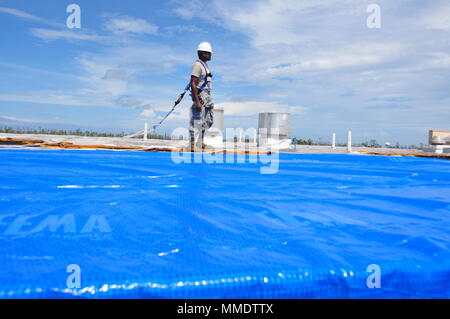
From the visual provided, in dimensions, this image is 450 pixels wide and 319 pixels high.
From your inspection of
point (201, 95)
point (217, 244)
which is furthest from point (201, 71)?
point (217, 244)

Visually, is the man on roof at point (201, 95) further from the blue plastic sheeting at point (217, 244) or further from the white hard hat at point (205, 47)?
the blue plastic sheeting at point (217, 244)

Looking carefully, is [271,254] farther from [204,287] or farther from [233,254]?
[204,287]

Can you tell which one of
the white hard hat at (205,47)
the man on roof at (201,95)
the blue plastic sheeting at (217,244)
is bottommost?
the blue plastic sheeting at (217,244)

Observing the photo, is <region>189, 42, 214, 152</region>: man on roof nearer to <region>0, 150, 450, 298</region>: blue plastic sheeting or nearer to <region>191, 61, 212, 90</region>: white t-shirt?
<region>191, 61, 212, 90</region>: white t-shirt

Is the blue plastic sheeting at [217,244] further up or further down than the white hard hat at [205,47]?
further down

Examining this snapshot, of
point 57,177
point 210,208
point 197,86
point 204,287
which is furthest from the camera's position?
point 197,86

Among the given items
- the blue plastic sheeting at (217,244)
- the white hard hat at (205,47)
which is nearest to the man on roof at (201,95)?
the white hard hat at (205,47)

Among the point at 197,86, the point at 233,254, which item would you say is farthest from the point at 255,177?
the point at 197,86

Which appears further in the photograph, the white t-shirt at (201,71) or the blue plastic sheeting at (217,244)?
the white t-shirt at (201,71)

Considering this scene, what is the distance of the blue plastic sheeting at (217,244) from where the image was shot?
84 cm

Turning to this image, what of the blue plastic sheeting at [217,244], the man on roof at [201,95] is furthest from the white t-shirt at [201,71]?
the blue plastic sheeting at [217,244]

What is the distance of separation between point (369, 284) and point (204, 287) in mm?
433

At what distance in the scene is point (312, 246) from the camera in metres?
1.07

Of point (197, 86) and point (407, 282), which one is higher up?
point (197, 86)
